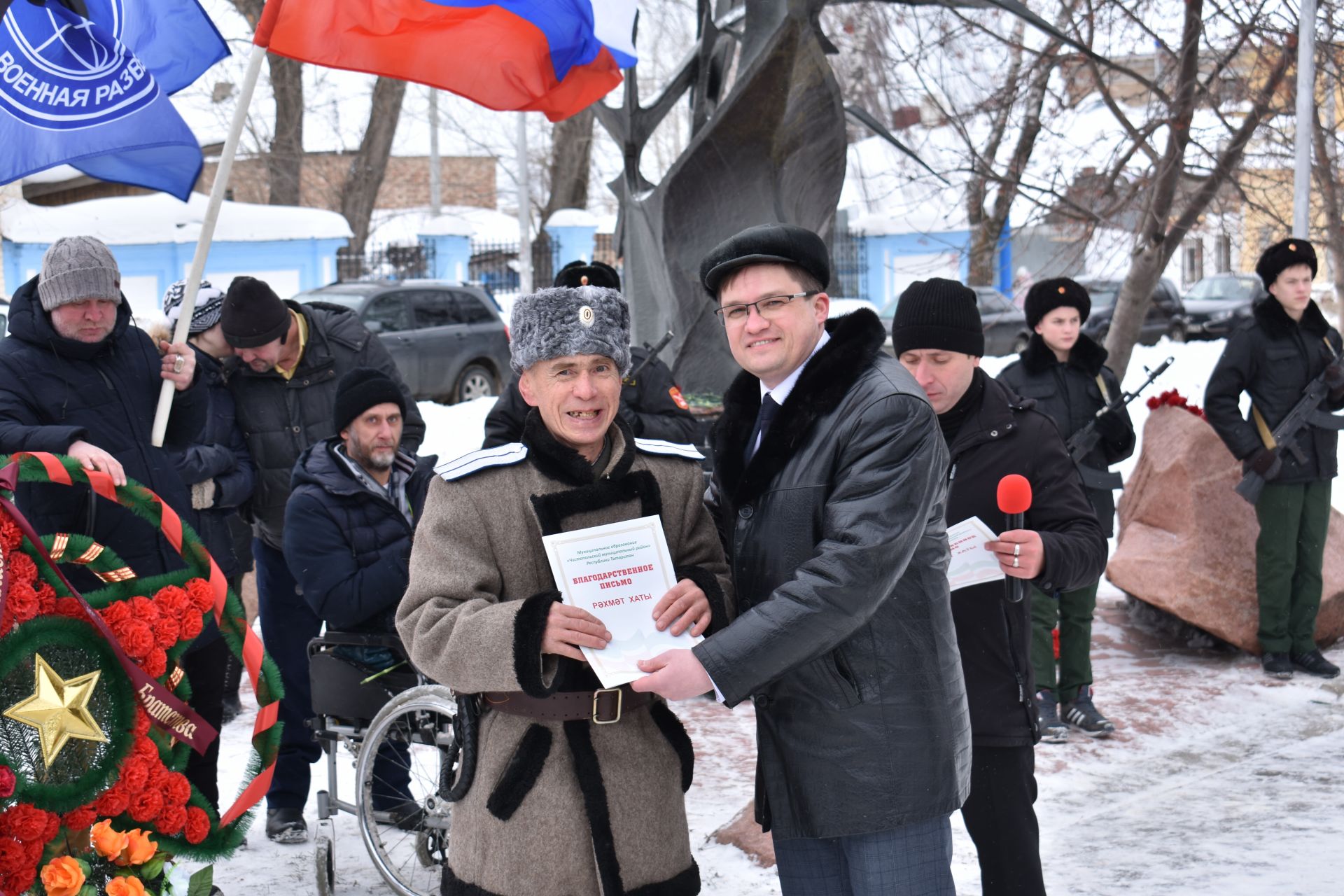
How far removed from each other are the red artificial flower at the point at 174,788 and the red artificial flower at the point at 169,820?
16 millimetres

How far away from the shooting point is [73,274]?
13.3 feet

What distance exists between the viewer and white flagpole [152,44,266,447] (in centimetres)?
414

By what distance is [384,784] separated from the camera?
4.68 metres

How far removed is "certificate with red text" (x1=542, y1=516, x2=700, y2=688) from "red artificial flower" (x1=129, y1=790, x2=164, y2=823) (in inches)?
51.5

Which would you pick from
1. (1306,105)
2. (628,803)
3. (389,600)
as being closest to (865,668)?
(628,803)

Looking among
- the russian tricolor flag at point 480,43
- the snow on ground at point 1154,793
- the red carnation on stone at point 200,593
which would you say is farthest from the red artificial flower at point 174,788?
the russian tricolor flag at point 480,43

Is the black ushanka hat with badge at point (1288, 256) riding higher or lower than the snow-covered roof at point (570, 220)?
lower

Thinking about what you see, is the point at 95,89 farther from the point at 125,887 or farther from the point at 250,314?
the point at 125,887

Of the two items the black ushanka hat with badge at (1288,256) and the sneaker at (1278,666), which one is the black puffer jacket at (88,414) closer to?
the black ushanka hat with badge at (1288,256)

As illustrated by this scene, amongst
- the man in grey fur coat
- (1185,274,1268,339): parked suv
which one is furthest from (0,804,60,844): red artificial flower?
(1185,274,1268,339): parked suv

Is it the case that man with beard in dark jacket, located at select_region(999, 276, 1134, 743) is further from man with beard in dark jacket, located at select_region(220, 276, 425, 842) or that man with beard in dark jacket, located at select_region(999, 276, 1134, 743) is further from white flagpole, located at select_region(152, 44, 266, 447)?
white flagpole, located at select_region(152, 44, 266, 447)

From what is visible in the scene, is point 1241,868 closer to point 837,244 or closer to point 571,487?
point 571,487

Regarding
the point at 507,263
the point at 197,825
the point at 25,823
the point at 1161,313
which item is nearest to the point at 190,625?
the point at 197,825

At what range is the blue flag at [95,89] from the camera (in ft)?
14.2
